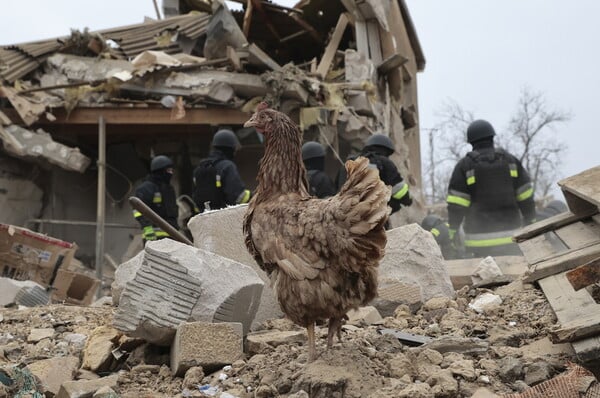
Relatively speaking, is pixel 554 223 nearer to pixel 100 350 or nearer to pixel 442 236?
pixel 442 236

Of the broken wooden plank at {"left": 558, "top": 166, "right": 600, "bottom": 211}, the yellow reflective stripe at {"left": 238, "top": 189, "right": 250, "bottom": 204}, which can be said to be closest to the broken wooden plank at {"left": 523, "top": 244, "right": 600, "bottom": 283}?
the broken wooden plank at {"left": 558, "top": 166, "right": 600, "bottom": 211}

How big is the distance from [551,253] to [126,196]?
32.2 ft

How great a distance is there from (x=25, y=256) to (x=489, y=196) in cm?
627

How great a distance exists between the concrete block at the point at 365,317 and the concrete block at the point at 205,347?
3.51 feet

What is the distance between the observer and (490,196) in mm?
6805

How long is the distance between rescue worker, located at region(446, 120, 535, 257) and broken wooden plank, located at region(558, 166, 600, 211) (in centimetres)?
246

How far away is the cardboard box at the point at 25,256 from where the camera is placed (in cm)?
816

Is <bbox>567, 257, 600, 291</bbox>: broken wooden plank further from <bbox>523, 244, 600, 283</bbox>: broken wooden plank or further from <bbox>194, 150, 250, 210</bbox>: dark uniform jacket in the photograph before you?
<bbox>194, 150, 250, 210</bbox>: dark uniform jacket

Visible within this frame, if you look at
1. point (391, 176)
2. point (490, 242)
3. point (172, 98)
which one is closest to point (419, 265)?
point (391, 176)

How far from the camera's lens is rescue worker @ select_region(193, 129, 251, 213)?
24.6 feet

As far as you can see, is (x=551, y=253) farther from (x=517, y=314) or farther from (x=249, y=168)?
(x=249, y=168)

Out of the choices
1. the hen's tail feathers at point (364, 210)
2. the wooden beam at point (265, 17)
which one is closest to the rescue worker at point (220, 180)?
the hen's tail feathers at point (364, 210)

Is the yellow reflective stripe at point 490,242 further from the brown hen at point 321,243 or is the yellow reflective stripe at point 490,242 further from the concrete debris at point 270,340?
the brown hen at point 321,243

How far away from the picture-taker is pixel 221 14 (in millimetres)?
11219
